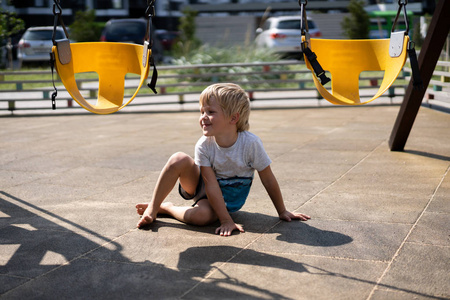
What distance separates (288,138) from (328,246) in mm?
4381

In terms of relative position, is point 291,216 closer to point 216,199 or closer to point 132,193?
point 216,199

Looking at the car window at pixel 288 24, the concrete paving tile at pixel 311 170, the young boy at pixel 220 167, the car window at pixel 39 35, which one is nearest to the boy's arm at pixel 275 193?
the young boy at pixel 220 167

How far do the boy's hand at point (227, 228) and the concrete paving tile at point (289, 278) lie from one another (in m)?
0.35

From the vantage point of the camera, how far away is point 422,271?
9.66ft

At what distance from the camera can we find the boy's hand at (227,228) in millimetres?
3594

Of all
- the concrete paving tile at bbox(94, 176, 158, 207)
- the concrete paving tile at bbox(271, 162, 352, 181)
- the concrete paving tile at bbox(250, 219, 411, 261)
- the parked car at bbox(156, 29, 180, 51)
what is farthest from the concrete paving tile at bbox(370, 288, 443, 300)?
the parked car at bbox(156, 29, 180, 51)

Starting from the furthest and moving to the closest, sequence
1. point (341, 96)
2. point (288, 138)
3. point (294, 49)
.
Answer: point (294, 49)
point (288, 138)
point (341, 96)

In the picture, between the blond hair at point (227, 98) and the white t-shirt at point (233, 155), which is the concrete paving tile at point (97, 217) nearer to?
the white t-shirt at point (233, 155)

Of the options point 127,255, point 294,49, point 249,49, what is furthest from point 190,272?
point 294,49

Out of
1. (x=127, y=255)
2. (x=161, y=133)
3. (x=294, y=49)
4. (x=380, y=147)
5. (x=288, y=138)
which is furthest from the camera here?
(x=294, y=49)

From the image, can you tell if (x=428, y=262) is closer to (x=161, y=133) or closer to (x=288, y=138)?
(x=288, y=138)

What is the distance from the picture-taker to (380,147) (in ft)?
22.3

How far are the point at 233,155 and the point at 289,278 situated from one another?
1.06 m

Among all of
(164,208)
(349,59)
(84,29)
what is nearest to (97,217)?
(164,208)
